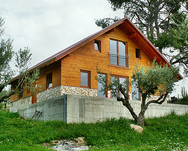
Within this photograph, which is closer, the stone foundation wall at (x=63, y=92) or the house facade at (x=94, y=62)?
the stone foundation wall at (x=63, y=92)

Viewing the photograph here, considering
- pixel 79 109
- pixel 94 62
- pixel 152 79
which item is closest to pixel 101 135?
pixel 79 109

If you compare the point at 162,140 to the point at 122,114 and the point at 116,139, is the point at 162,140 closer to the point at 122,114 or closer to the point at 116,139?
the point at 116,139

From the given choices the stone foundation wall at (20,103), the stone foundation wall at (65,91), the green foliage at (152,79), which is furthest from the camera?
the stone foundation wall at (20,103)

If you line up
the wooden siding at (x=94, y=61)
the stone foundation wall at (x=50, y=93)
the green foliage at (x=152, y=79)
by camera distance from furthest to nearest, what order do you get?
1. the wooden siding at (x=94, y=61)
2. the stone foundation wall at (x=50, y=93)
3. the green foliage at (x=152, y=79)

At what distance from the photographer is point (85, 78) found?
21719mm

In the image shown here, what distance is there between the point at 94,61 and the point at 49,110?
18.6ft

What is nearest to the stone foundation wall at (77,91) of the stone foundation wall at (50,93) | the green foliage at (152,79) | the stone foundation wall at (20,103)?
the stone foundation wall at (50,93)

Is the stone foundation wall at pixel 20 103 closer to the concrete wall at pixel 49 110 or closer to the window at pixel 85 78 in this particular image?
the concrete wall at pixel 49 110

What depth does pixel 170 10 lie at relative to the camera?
31.1 metres

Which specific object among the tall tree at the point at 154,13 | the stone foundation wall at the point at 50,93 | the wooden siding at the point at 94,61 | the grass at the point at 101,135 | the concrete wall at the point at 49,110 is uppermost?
the tall tree at the point at 154,13

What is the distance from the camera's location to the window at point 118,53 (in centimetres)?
2370

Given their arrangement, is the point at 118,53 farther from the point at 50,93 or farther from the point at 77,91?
the point at 50,93

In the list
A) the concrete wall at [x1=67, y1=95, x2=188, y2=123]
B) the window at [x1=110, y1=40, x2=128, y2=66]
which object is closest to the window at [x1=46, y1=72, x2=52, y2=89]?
the concrete wall at [x1=67, y1=95, x2=188, y2=123]

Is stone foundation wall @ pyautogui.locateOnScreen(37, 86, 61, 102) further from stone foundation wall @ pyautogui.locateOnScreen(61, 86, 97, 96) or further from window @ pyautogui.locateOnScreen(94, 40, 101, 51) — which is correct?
window @ pyautogui.locateOnScreen(94, 40, 101, 51)
